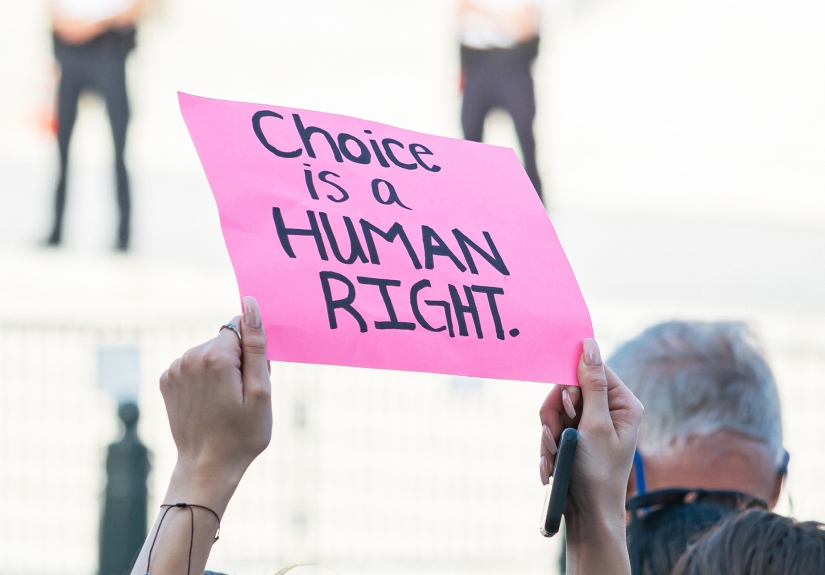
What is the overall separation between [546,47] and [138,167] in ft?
14.7

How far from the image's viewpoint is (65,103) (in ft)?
27.6

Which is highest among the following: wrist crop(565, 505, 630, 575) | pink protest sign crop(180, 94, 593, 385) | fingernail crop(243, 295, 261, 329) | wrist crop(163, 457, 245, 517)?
pink protest sign crop(180, 94, 593, 385)

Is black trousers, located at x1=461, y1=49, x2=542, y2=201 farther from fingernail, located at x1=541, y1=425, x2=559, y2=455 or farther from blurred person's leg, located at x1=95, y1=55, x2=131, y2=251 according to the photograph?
fingernail, located at x1=541, y1=425, x2=559, y2=455

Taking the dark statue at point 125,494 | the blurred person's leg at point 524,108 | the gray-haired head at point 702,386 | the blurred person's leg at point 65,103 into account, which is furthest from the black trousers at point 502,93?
the gray-haired head at point 702,386

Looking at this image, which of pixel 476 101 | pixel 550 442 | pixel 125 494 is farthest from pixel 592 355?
pixel 476 101

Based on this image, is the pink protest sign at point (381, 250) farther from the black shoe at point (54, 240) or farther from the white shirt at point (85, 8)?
the white shirt at point (85, 8)

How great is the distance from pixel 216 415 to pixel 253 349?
0.28 ft

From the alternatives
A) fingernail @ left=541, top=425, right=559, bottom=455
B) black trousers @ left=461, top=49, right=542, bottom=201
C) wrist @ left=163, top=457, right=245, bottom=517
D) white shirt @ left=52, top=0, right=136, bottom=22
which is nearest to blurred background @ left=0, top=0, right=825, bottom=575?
black trousers @ left=461, top=49, right=542, bottom=201

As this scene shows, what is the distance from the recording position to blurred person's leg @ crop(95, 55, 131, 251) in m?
8.15

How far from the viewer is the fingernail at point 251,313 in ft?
3.57

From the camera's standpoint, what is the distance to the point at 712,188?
410 inches

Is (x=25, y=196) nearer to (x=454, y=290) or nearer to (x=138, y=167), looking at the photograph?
(x=138, y=167)

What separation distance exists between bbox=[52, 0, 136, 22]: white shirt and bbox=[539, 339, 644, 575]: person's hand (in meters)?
8.22

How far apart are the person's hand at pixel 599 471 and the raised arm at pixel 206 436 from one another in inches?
16.6
